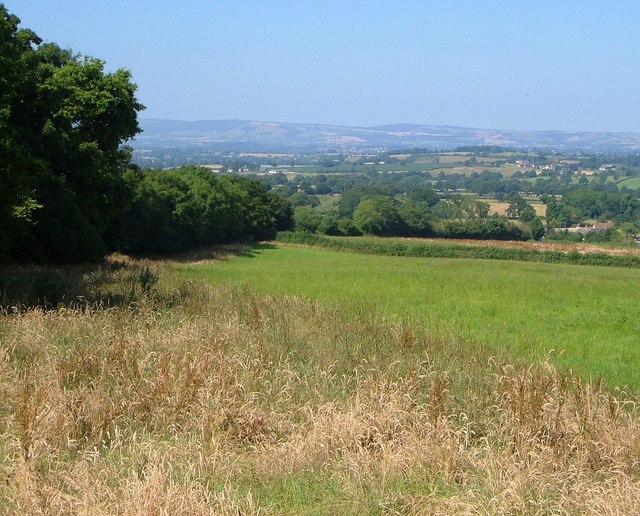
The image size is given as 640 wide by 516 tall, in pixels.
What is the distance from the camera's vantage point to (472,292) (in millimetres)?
25531

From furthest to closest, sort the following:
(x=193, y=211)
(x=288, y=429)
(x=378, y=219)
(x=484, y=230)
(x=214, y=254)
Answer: (x=378, y=219), (x=484, y=230), (x=193, y=211), (x=214, y=254), (x=288, y=429)

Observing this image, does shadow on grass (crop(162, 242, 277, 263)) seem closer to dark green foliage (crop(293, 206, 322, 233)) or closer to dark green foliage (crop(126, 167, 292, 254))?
dark green foliage (crop(126, 167, 292, 254))

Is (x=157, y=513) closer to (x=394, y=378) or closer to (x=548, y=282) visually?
(x=394, y=378)

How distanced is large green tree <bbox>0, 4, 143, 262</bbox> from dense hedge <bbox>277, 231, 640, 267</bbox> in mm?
33488

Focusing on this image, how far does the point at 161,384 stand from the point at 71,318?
4425 millimetres

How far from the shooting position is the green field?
46.2ft

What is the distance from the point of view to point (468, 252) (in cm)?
6612

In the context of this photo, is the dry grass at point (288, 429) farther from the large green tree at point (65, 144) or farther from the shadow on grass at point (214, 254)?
the shadow on grass at point (214, 254)

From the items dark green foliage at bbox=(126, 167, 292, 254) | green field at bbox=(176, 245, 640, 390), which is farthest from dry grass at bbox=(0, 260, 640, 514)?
dark green foliage at bbox=(126, 167, 292, 254)

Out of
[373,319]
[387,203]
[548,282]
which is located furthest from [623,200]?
[373,319]

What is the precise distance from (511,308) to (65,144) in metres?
19.6

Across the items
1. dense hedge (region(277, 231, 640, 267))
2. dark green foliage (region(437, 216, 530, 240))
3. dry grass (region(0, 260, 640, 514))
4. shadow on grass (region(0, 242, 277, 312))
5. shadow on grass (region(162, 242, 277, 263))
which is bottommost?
dark green foliage (region(437, 216, 530, 240))

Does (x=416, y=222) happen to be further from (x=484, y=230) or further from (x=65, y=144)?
(x=65, y=144)

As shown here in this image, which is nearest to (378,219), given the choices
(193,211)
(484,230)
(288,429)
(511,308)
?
(484,230)
